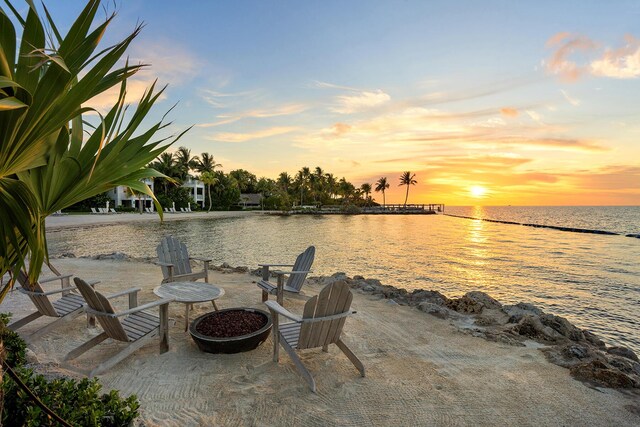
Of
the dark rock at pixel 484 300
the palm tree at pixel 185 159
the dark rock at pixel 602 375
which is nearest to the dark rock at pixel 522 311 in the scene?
the dark rock at pixel 484 300

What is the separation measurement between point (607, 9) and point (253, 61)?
1239 cm

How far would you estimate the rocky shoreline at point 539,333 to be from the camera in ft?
12.1

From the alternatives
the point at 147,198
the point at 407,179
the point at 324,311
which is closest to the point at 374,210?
the point at 407,179

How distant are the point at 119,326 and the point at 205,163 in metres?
66.9

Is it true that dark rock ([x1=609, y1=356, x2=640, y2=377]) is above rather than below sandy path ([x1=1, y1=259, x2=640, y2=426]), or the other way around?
below

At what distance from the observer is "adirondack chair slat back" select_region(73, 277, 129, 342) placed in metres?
3.21

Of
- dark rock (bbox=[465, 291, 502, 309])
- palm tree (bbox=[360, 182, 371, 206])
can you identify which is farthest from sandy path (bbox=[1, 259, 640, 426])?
palm tree (bbox=[360, 182, 371, 206])

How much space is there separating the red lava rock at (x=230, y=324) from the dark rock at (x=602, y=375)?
149 inches

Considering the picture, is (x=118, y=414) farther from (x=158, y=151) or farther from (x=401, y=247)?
(x=401, y=247)

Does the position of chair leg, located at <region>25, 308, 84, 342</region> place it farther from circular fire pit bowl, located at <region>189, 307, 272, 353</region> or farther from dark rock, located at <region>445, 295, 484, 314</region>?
dark rock, located at <region>445, 295, 484, 314</region>

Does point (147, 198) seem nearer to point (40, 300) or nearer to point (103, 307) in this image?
point (40, 300)

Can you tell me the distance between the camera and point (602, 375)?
11.8 feet

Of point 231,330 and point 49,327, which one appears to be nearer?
point 231,330

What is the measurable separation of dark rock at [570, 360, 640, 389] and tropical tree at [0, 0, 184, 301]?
4.89 m
